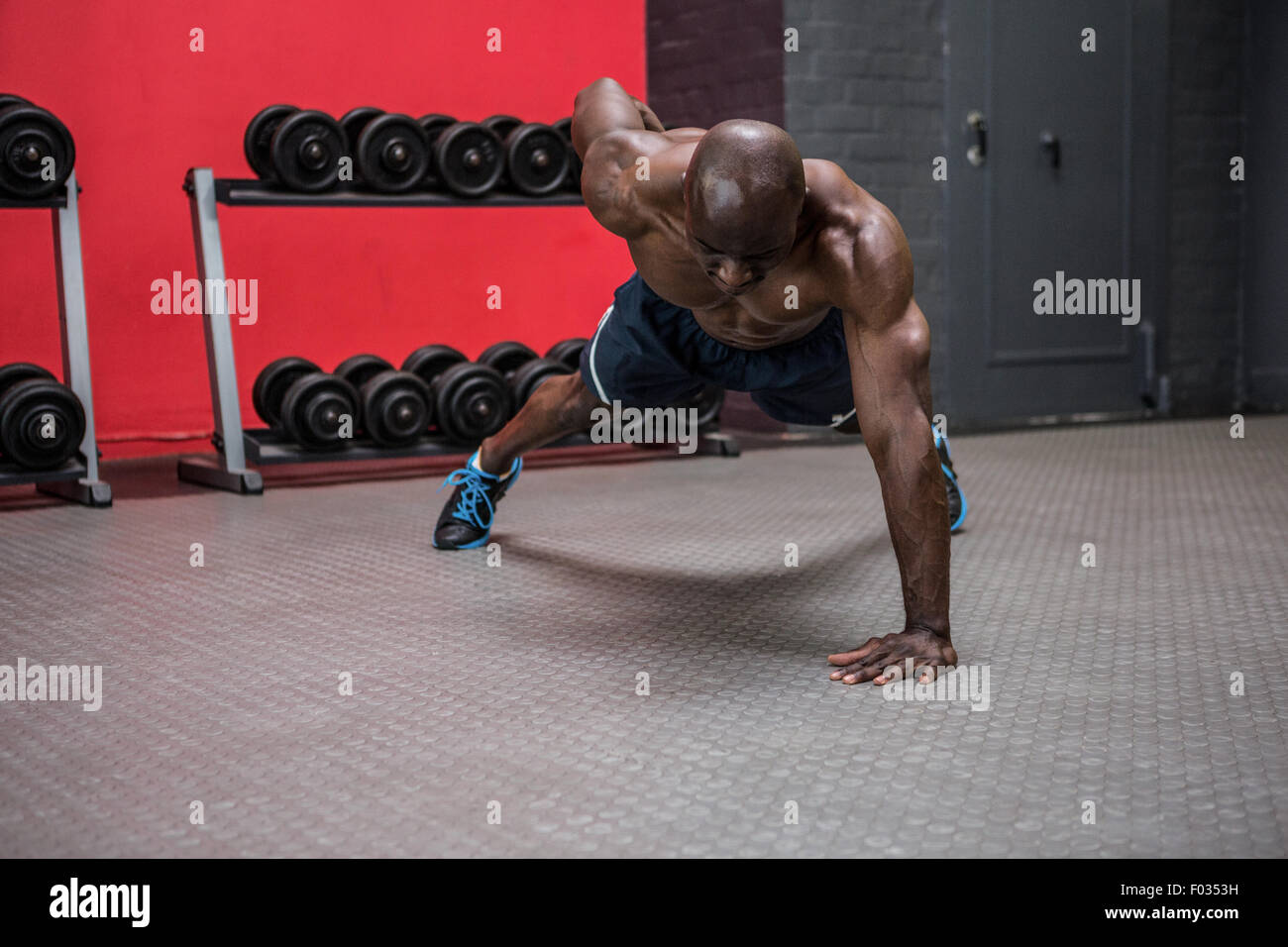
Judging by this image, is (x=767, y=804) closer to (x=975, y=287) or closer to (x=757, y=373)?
(x=757, y=373)

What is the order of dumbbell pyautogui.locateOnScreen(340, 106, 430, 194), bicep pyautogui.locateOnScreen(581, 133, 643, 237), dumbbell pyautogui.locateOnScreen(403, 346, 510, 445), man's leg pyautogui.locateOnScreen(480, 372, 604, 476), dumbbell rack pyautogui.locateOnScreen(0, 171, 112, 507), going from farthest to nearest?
1. dumbbell pyautogui.locateOnScreen(403, 346, 510, 445)
2. dumbbell pyautogui.locateOnScreen(340, 106, 430, 194)
3. dumbbell rack pyautogui.locateOnScreen(0, 171, 112, 507)
4. man's leg pyautogui.locateOnScreen(480, 372, 604, 476)
5. bicep pyautogui.locateOnScreen(581, 133, 643, 237)

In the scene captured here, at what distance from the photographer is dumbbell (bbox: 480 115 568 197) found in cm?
408

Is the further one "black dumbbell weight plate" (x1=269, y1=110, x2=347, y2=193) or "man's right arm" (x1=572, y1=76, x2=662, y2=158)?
"black dumbbell weight plate" (x1=269, y1=110, x2=347, y2=193)

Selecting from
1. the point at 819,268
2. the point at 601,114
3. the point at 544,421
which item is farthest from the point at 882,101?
the point at 819,268

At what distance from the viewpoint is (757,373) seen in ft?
8.16

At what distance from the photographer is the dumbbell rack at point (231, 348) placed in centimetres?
379

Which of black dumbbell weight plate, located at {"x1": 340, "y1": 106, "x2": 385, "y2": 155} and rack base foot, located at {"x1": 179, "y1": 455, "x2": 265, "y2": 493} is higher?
black dumbbell weight plate, located at {"x1": 340, "y1": 106, "x2": 385, "y2": 155}

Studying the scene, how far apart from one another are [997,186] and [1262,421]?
1.41 metres

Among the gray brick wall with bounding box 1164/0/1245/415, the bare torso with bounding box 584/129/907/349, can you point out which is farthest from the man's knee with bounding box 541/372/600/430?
the gray brick wall with bounding box 1164/0/1245/415

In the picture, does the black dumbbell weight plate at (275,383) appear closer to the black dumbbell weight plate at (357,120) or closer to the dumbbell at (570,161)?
the black dumbbell weight plate at (357,120)

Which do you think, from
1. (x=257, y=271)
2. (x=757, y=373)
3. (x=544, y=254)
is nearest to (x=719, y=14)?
(x=544, y=254)

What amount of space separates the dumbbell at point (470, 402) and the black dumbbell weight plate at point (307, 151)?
66 centimetres

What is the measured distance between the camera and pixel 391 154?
3.91 meters

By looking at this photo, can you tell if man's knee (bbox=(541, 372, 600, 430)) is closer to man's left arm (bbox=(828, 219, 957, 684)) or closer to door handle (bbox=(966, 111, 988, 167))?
man's left arm (bbox=(828, 219, 957, 684))
